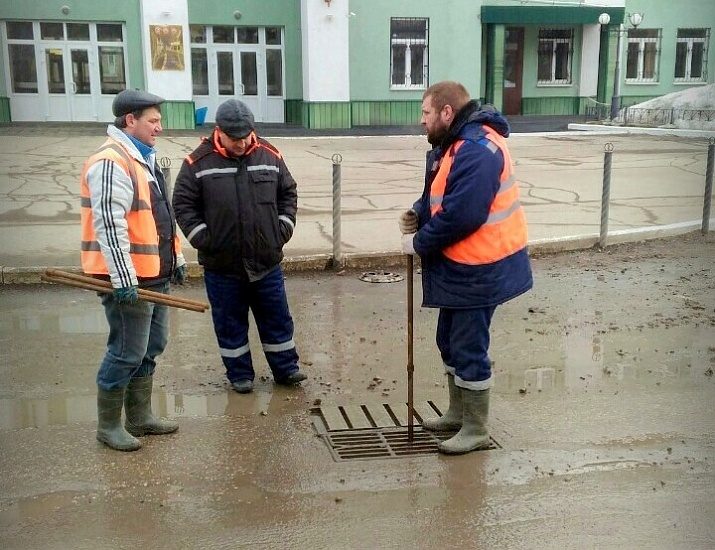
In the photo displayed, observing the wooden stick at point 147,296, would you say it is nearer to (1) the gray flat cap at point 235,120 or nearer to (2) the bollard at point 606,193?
(1) the gray flat cap at point 235,120

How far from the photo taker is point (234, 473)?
4406 mm

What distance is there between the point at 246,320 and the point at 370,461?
1512mm

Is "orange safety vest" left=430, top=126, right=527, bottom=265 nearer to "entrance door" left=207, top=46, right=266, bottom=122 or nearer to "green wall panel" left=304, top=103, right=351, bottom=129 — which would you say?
"green wall panel" left=304, top=103, right=351, bottom=129

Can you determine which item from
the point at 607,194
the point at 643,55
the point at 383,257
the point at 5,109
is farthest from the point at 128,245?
the point at 643,55

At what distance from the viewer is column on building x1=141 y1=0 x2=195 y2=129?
2711 cm

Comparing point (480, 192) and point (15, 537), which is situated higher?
point (480, 192)

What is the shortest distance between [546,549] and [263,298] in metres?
2.62

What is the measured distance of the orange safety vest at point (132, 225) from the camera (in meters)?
4.37

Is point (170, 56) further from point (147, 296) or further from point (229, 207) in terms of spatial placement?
point (147, 296)

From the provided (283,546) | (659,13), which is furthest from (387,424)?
(659,13)

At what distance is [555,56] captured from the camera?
110 feet

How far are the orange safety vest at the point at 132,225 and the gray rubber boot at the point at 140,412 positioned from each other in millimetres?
742

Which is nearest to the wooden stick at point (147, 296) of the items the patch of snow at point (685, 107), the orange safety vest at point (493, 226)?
the orange safety vest at point (493, 226)

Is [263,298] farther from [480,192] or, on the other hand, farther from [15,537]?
[15,537]
